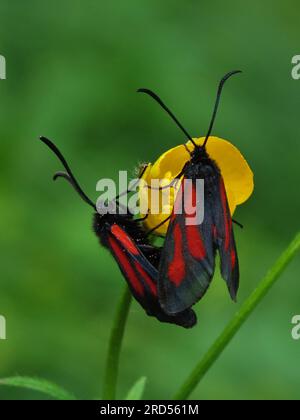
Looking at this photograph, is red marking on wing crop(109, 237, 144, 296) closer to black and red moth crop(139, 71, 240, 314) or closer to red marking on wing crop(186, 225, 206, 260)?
black and red moth crop(139, 71, 240, 314)

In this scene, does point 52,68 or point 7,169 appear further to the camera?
point 52,68

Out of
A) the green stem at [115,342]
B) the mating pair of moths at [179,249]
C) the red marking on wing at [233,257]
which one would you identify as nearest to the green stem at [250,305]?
the mating pair of moths at [179,249]

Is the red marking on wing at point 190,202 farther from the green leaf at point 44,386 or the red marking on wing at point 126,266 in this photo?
the green leaf at point 44,386

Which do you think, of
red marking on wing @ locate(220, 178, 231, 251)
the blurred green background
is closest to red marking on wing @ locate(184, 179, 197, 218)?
red marking on wing @ locate(220, 178, 231, 251)
